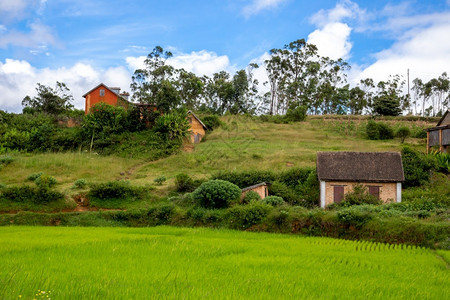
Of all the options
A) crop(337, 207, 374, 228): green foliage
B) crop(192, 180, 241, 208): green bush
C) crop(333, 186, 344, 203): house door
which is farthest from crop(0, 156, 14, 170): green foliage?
crop(337, 207, 374, 228): green foliage

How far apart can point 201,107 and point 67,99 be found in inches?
907

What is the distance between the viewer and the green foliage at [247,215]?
18453 mm

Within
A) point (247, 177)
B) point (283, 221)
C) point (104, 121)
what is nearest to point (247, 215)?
point (283, 221)

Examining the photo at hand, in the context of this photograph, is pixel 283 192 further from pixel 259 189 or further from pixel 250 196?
pixel 250 196

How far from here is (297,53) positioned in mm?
73188

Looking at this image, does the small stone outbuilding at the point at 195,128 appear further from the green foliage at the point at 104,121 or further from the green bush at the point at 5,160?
the green bush at the point at 5,160

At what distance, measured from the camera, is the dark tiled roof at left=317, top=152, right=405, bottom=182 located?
79.7ft

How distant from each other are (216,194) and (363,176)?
9.79 meters

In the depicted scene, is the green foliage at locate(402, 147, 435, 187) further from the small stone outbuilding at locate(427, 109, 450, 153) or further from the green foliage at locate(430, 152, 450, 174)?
the small stone outbuilding at locate(427, 109, 450, 153)

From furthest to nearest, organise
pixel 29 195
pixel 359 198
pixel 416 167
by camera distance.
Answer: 1. pixel 416 167
2. pixel 359 198
3. pixel 29 195

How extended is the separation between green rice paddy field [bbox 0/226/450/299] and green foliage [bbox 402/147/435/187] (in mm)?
14912

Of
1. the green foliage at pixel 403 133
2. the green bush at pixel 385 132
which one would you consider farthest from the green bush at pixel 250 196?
the green bush at pixel 385 132

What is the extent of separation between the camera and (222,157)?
124 feet

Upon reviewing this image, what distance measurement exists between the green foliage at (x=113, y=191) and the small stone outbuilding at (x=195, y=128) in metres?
21.3
